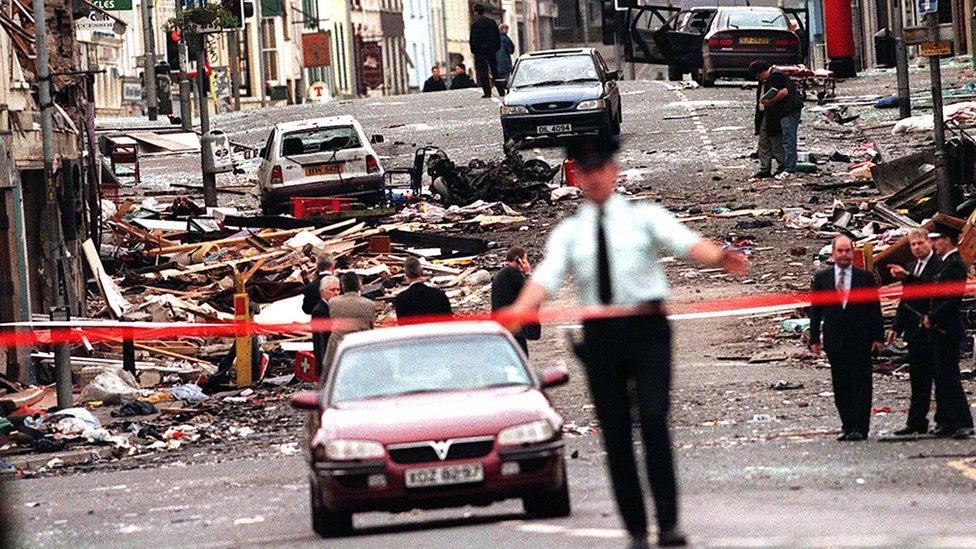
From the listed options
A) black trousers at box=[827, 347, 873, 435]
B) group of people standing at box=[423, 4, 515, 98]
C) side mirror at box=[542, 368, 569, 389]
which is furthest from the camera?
group of people standing at box=[423, 4, 515, 98]

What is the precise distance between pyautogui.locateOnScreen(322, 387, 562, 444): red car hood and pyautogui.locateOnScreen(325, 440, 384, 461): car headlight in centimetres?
4

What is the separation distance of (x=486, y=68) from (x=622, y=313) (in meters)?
46.1

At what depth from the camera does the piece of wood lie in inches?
1261

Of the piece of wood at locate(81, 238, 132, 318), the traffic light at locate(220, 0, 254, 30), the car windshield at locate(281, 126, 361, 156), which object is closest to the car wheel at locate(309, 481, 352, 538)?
the piece of wood at locate(81, 238, 132, 318)

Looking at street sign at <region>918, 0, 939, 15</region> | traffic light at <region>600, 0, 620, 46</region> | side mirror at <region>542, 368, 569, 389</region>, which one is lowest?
side mirror at <region>542, 368, 569, 389</region>

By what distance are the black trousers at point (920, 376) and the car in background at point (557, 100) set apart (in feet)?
75.4

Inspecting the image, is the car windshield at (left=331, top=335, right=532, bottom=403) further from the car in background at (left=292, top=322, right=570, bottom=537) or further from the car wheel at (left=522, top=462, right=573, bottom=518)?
the car wheel at (left=522, top=462, right=573, bottom=518)

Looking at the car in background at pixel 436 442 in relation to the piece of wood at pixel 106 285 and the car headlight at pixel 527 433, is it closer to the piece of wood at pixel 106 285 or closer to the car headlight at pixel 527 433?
the car headlight at pixel 527 433

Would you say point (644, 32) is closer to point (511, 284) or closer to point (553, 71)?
point (553, 71)

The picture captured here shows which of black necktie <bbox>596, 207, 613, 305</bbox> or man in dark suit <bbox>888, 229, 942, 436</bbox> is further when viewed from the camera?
man in dark suit <bbox>888, 229, 942, 436</bbox>

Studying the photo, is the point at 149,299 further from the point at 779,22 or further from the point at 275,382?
the point at 779,22

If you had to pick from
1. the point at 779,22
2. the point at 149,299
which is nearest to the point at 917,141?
the point at 779,22

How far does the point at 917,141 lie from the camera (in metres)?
40.5

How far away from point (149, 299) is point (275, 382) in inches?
257
